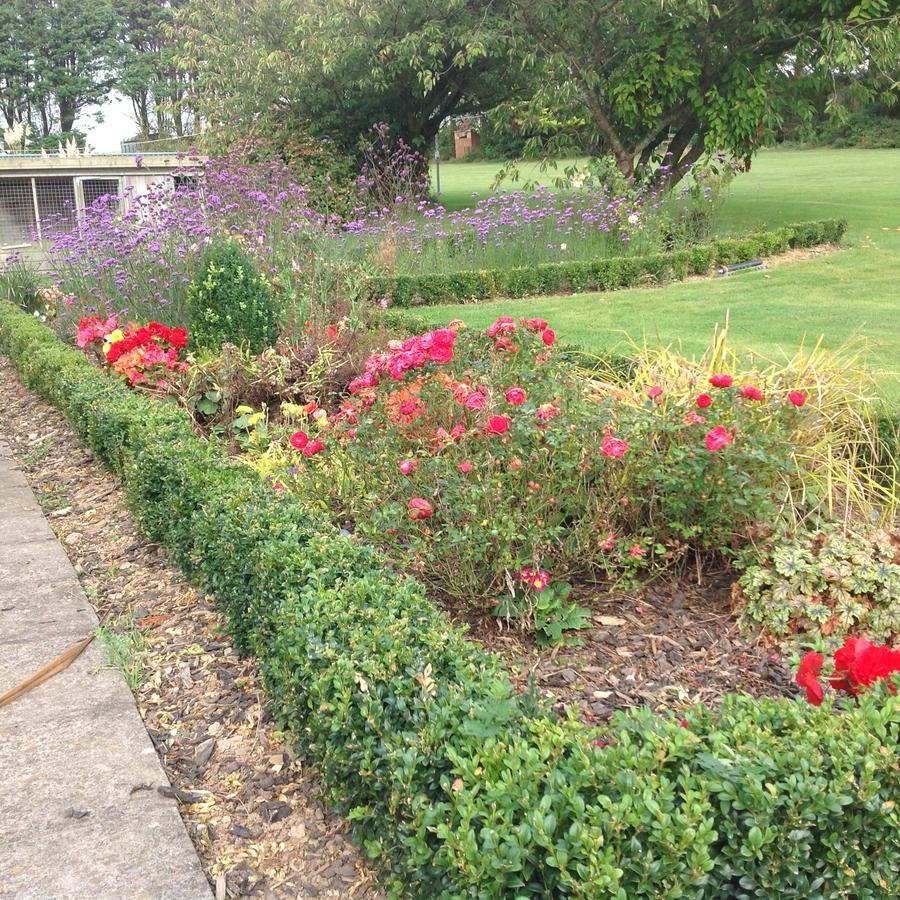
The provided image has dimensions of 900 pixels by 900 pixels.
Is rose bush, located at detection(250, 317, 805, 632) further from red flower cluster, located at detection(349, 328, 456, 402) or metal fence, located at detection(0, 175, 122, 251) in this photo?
metal fence, located at detection(0, 175, 122, 251)

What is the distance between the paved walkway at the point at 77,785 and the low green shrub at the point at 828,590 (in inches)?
70.6

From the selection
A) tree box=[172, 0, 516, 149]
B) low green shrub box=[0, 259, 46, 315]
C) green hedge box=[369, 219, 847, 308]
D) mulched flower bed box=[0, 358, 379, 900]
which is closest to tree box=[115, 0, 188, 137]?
tree box=[172, 0, 516, 149]

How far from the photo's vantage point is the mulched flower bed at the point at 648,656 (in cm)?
244

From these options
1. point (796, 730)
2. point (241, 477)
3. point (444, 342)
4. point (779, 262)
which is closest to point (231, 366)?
point (241, 477)

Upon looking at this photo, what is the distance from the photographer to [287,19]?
59.8ft

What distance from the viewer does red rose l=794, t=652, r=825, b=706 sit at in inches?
72.9

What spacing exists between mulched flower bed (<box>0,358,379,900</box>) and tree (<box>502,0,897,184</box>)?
12129mm

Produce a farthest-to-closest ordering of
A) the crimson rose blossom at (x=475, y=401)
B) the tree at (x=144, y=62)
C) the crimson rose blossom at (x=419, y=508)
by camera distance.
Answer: the tree at (x=144, y=62)
the crimson rose blossom at (x=475, y=401)
the crimson rose blossom at (x=419, y=508)

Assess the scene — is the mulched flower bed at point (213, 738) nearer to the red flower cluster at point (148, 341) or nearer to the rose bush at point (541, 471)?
the rose bush at point (541, 471)

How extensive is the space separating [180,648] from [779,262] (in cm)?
1072

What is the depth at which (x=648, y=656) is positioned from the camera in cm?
266

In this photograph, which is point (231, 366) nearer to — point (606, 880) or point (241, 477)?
point (241, 477)

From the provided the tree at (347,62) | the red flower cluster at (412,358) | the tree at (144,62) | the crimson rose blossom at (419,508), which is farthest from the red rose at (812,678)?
the tree at (144,62)

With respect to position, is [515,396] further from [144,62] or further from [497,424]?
[144,62]
